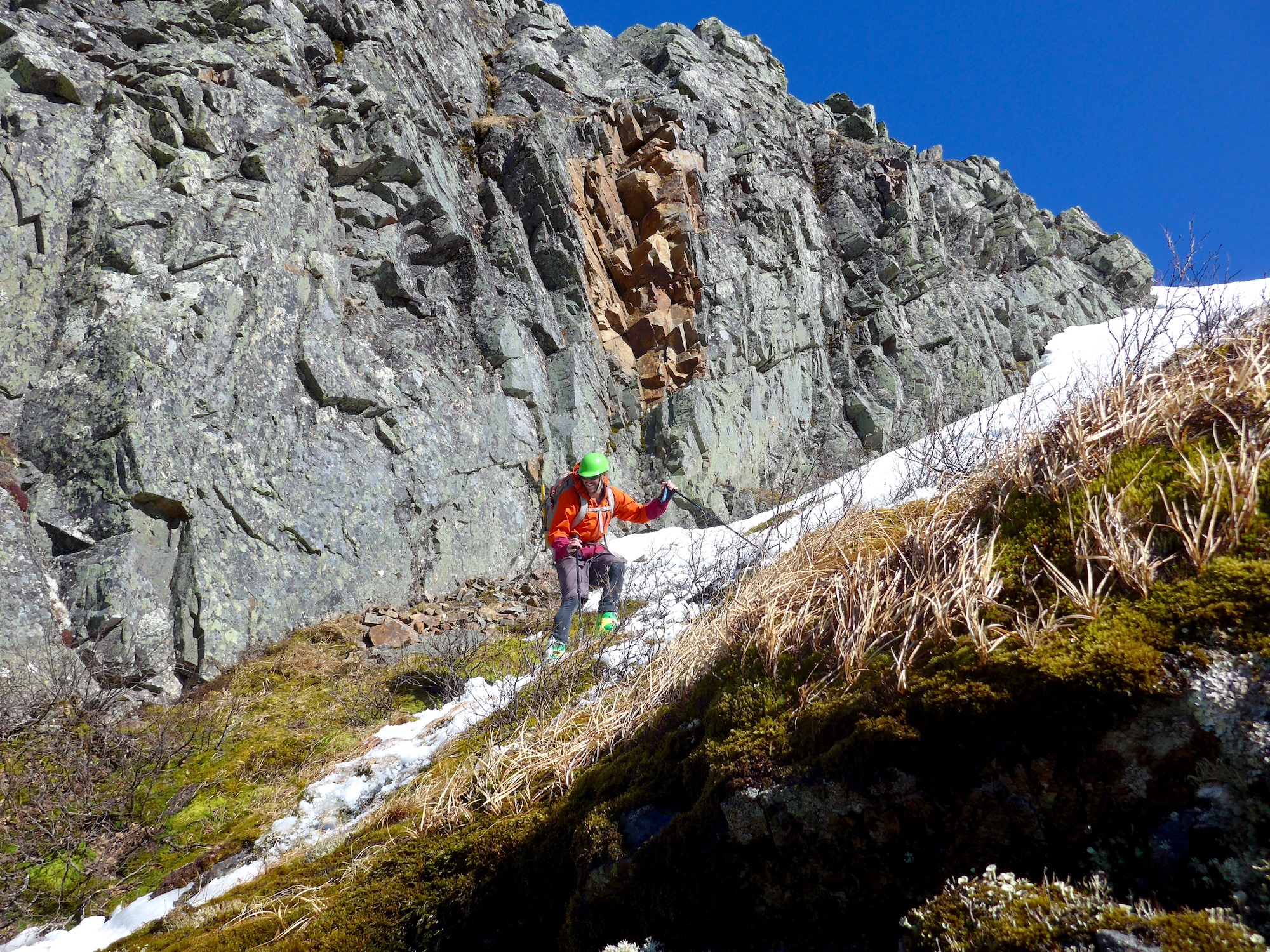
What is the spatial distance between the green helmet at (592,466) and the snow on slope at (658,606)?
127cm

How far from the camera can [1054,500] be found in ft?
7.98

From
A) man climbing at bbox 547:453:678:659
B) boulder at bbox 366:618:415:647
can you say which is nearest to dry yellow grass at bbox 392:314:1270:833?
man climbing at bbox 547:453:678:659

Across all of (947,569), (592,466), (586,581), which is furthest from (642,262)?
(947,569)

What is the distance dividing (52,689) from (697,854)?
7.74m

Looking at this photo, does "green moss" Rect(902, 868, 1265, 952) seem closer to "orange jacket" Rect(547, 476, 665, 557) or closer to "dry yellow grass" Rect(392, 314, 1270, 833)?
"dry yellow grass" Rect(392, 314, 1270, 833)

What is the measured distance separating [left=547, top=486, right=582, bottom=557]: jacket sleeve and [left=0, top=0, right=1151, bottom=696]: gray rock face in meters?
3.91

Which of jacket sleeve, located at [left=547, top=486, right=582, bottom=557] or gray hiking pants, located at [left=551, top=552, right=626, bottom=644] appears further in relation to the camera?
jacket sleeve, located at [left=547, top=486, right=582, bottom=557]

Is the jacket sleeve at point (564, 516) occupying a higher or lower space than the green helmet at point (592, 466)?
lower

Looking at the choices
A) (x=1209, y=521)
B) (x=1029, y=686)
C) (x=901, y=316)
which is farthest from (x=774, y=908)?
(x=901, y=316)

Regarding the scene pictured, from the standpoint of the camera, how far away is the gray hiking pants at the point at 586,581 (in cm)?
779

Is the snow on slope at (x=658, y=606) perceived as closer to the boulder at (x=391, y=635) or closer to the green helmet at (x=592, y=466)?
the green helmet at (x=592, y=466)

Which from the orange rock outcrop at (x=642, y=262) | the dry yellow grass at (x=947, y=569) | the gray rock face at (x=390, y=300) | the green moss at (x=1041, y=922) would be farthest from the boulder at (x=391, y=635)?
the orange rock outcrop at (x=642, y=262)

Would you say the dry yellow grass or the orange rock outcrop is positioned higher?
the orange rock outcrop

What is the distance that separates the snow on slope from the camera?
388cm
